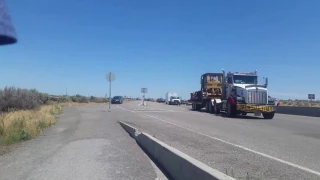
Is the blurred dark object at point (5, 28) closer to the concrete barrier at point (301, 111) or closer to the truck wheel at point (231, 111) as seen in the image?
the truck wheel at point (231, 111)

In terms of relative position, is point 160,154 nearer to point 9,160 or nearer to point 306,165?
point 306,165

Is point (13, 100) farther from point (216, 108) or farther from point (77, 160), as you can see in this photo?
point (77, 160)

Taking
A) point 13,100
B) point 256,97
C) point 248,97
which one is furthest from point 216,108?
point 13,100

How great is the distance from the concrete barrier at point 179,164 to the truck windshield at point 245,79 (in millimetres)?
20662

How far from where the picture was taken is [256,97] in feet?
94.9

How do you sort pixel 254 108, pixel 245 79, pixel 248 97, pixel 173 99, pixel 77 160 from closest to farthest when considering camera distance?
pixel 77 160 → pixel 254 108 → pixel 248 97 → pixel 245 79 → pixel 173 99

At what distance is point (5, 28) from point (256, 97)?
27.5 metres

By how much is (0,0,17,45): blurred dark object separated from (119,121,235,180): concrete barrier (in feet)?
12.2

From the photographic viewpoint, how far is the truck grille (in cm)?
2886

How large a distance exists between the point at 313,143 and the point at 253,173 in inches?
269

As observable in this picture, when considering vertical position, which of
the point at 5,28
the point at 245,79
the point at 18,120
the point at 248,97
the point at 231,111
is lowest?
the point at 18,120

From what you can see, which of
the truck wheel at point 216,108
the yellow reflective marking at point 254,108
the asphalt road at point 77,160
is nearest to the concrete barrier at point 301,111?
the yellow reflective marking at point 254,108

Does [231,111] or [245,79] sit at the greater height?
[245,79]

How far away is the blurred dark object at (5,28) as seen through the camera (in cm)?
287
